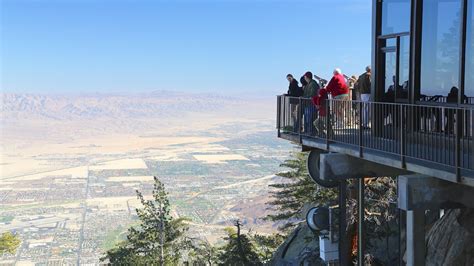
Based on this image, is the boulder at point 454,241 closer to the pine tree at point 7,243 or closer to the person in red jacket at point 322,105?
the person in red jacket at point 322,105

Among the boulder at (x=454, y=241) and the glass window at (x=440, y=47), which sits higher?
the glass window at (x=440, y=47)

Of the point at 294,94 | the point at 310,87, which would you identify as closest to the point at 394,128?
the point at 310,87

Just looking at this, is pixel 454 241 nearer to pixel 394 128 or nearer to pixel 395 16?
pixel 394 128

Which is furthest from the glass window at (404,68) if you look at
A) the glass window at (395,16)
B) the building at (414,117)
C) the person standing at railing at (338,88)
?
the person standing at railing at (338,88)

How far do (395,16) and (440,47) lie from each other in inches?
57.5

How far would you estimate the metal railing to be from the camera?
23.8 ft

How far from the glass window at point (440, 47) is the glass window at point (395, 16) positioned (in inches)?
18.1

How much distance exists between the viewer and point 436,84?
8.98 m

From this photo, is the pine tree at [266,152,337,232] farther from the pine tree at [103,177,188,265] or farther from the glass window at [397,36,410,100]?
the glass window at [397,36,410,100]

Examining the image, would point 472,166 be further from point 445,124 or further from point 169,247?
point 169,247

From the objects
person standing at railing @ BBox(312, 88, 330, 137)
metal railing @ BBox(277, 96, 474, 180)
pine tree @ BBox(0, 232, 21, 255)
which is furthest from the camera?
pine tree @ BBox(0, 232, 21, 255)

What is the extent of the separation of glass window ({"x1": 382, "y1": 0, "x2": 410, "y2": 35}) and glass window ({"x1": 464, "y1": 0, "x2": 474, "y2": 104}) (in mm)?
1525

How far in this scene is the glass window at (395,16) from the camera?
966 cm

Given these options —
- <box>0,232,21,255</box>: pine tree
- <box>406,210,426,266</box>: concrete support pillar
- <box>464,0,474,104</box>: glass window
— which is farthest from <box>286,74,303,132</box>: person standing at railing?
<box>0,232,21,255</box>: pine tree
